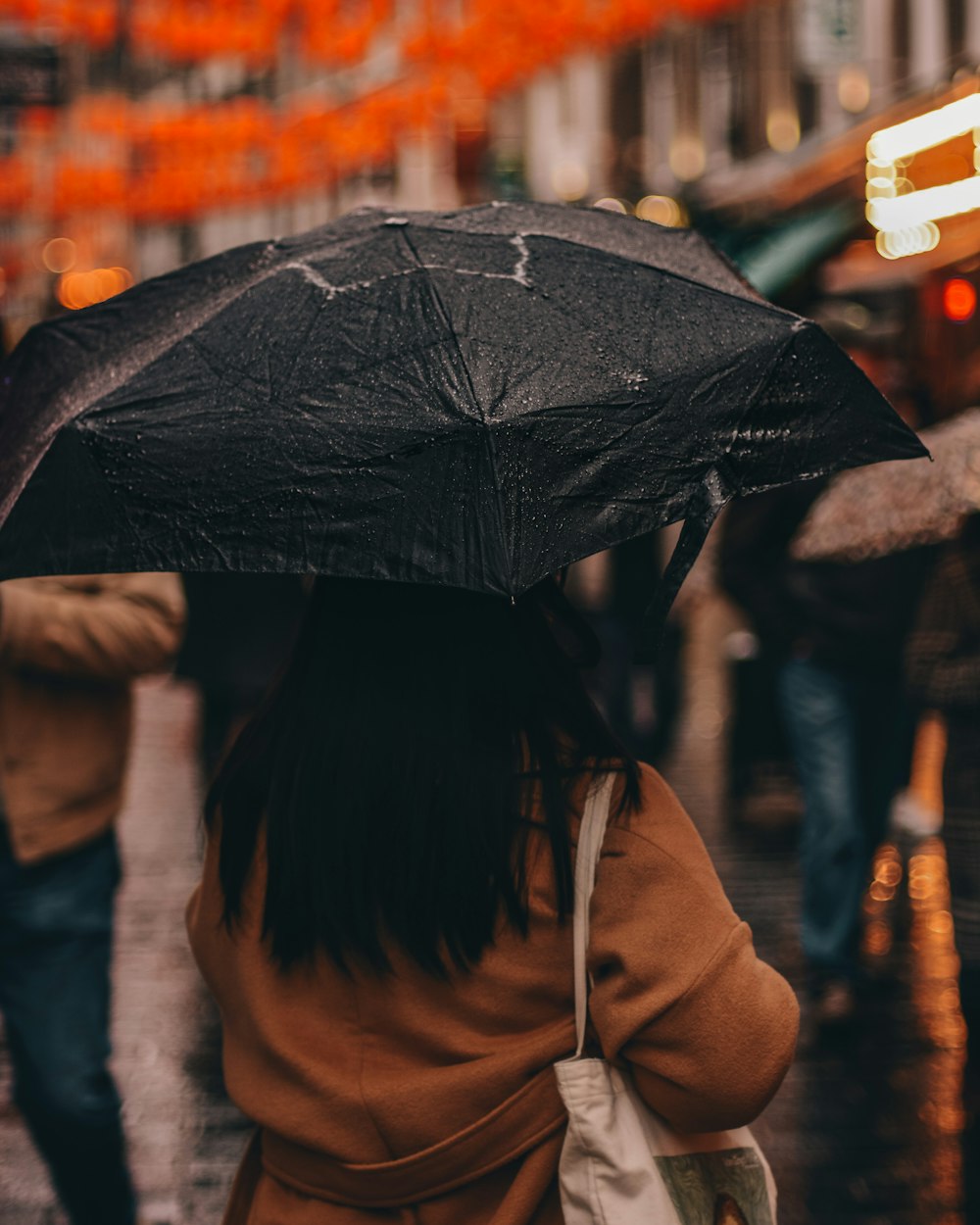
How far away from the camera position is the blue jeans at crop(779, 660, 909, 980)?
575 centimetres

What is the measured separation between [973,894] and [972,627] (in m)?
0.72

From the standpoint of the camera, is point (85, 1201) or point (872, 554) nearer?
point (85, 1201)

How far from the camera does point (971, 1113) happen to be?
16.4ft

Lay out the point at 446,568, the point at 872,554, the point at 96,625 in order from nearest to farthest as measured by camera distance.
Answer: the point at 446,568 → the point at 96,625 → the point at 872,554

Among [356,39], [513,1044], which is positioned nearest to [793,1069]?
[513,1044]

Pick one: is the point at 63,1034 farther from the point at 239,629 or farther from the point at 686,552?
the point at 239,629

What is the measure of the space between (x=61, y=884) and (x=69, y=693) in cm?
43

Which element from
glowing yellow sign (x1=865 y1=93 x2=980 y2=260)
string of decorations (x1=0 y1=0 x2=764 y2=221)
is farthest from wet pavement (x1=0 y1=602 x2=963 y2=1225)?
string of decorations (x1=0 y1=0 x2=764 y2=221)

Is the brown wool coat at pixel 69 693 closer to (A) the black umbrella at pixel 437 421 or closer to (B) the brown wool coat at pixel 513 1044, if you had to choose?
(A) the black umbrella at pixel 437 421

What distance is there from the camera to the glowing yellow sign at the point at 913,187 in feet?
34.5

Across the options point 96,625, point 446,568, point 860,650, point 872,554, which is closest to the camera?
point 446,568

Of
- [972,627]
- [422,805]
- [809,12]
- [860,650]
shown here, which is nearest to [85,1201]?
[422,805]

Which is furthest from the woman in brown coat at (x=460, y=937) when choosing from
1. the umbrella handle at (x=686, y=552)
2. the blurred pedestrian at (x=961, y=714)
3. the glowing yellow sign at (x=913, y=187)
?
the glowing yellow sign at (x=913, y=187)

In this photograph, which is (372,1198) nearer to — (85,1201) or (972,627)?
(85,1201)
